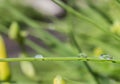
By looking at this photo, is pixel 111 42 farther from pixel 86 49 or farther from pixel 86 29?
pixel 86 29

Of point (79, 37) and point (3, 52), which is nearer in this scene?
point (3, 52)

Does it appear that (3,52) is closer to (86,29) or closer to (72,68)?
(72,68)

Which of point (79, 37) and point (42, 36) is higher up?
point (79, 37)

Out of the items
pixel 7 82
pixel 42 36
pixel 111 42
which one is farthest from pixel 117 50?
pixel 7 82

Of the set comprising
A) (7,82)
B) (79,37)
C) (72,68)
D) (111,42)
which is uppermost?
(79,37)

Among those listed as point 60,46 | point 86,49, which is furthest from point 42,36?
point 86,49

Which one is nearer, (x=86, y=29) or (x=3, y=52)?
(x=3, y=52)

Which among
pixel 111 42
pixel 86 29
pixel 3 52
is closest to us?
pixel 3 52

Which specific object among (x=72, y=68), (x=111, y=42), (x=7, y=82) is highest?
(x=111, y=42)

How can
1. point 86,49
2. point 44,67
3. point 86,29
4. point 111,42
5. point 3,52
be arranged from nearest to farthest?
point 3,52
point 111,42
point 86,49
point 86,29
point 44,67
